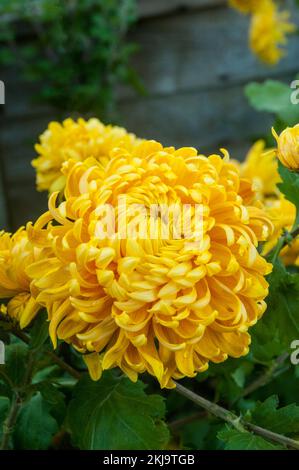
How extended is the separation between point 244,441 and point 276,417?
62 mm

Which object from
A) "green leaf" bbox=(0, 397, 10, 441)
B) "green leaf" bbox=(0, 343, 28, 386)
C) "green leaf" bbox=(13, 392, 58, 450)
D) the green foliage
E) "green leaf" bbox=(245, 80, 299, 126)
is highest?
the green foliage

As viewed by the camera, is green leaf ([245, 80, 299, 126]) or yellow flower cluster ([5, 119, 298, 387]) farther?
green leaf ([245, 80, 299, 126])

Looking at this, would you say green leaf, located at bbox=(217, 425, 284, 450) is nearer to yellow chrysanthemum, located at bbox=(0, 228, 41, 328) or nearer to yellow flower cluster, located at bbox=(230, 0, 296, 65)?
yellow chrysanthemum, located at bbox=(0, 228, 41, 328)

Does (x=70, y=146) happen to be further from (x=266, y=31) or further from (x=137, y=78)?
(x=137, y=78)

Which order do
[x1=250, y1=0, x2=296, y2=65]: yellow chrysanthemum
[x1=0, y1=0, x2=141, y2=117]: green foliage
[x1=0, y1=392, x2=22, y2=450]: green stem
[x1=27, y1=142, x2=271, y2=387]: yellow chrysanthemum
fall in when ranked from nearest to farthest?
[x1=27, y1=142, x2=271, y2=387]: yellow chrysanthemum
[x1=0, y1=392, x2=22, y2=450]: green stem
[x1=250, y1=0, x2=296, y2=65]: yellow chrysanthemum
[x1=0, y1=0, x2=141, y2=117]: green foliage

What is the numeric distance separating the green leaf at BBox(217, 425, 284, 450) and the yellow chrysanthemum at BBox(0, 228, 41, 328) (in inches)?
7.6

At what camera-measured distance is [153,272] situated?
52 centimetres

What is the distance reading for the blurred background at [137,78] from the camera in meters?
2.16

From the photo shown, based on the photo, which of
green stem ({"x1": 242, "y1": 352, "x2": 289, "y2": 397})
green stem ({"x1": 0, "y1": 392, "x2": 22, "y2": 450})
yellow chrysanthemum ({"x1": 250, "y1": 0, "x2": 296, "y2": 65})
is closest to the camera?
green stem ({"x1": 0, "y1": 392, "x2": 22, "y2": 450})

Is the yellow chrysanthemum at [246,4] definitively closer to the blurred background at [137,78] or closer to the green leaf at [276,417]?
the blurred background at [137,78]

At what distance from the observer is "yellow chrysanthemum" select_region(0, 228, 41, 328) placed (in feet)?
1.94

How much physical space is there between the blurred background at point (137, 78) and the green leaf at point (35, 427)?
58.3 inches

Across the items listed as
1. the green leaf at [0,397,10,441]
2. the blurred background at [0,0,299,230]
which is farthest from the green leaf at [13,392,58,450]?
the blurred background at [0,0,299,230]

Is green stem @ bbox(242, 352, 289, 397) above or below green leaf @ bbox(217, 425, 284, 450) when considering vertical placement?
below
